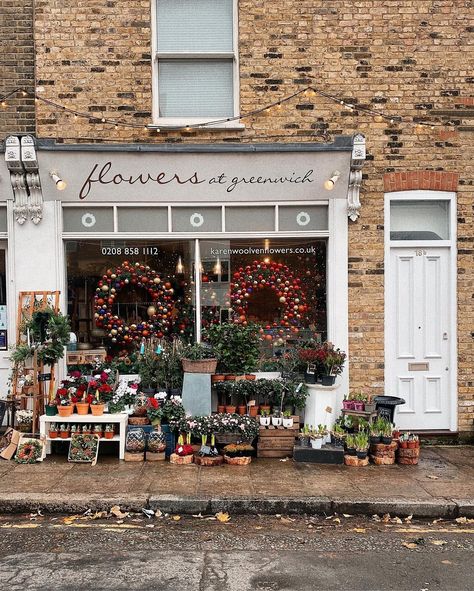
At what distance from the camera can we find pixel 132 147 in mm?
8945

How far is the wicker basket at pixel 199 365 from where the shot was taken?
8586 mm

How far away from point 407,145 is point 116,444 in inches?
232

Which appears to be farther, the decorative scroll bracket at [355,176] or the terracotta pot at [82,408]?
the decorative scroll bracket at [355,176]

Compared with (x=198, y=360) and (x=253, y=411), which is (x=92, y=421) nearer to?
(x=198, y=360)

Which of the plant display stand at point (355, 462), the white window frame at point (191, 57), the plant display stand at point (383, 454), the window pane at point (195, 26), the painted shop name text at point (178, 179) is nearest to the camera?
the plant display stand at point (355, 462)

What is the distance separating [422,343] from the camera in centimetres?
939

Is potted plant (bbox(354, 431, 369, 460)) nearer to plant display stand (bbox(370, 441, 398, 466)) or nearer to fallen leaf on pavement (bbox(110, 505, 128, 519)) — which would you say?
plant display stand (bbox(370, 441, 398, 466))

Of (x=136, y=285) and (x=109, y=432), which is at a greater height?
(x=136, y=285)

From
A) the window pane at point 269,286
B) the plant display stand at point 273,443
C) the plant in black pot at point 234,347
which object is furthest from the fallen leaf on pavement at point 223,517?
the window pane at point 269,286

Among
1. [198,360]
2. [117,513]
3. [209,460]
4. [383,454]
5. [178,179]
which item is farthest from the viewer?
[178,179]

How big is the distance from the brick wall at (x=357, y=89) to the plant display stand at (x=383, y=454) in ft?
4.13

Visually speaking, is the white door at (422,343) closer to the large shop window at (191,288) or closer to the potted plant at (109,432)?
the large shop window at (191,288)

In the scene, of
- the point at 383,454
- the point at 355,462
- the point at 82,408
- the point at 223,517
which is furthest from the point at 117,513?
the point at 383,454

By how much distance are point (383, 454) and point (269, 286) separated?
9.56 ft
